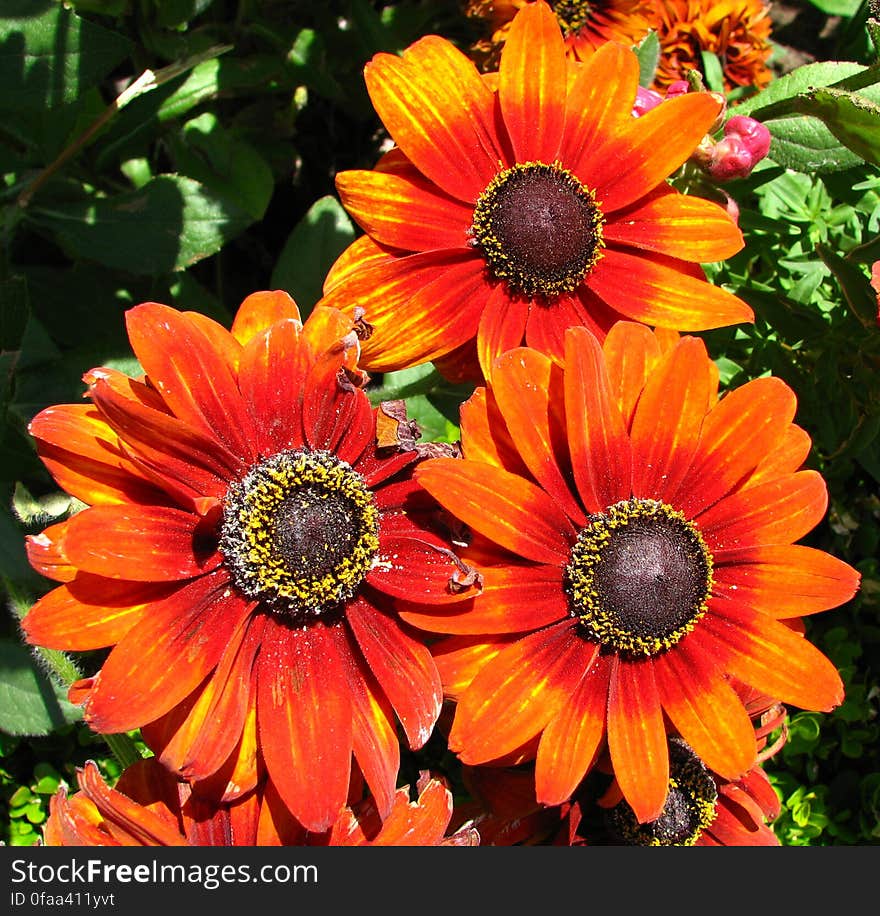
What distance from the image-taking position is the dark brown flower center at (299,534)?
1416 millimetres

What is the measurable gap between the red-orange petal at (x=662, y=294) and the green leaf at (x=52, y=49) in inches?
35.5

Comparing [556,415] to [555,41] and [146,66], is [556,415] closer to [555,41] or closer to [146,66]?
[555,41]

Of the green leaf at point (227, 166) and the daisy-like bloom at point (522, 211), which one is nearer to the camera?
the daisy-like bloom at point (522, 211)

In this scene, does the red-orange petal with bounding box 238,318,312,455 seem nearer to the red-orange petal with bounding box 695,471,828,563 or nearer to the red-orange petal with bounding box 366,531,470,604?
the red-orange petal with bounding box 366,531,470,604

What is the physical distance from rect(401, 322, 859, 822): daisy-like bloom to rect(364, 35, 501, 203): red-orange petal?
0.37m

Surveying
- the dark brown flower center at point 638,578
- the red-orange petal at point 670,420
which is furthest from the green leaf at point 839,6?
the dark brown flower center at point 638,578

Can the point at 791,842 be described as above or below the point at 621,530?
below

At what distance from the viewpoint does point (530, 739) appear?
1502 millimetres

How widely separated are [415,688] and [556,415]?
0.42 m

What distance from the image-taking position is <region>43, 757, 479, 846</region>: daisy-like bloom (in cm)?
138

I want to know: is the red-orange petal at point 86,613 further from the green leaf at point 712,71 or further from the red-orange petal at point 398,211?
the green leaf at point 712,71

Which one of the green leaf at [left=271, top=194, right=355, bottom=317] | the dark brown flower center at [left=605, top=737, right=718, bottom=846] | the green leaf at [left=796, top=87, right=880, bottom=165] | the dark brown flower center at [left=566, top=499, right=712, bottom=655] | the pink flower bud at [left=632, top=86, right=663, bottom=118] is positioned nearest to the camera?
the dark brown flower center at [left=566, top=499, right=712, bottom=655]

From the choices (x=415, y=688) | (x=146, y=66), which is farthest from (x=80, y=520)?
(x=146, y=66)

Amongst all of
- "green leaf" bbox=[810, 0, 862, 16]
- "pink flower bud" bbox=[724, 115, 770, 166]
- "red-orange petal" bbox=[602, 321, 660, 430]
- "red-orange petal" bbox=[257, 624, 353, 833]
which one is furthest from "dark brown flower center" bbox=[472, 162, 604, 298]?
"green leaf" bbox=[810, 0, 862, 16]
